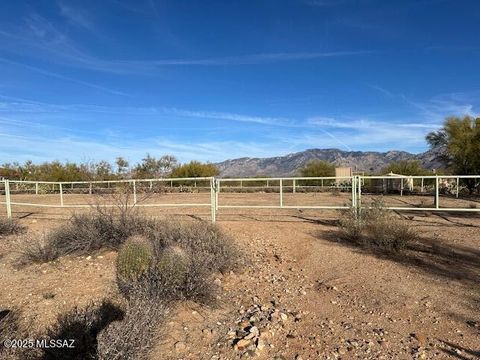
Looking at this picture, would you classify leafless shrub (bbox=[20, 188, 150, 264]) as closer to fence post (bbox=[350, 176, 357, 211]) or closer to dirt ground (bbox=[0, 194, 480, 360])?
dirt ground (bbox=[0, 194, 480, 360])

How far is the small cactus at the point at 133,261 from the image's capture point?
6.50m

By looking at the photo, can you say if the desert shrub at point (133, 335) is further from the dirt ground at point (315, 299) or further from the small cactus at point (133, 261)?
the small cactus at point (133, 261)

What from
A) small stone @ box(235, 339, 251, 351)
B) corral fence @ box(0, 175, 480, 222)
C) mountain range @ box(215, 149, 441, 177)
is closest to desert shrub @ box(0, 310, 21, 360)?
small stone @ box(235, 339, 251, 351)

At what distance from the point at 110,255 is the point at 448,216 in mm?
11347

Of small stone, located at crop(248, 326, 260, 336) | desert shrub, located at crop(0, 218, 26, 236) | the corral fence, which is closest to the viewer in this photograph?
small stone, located at crop(248, 326, 260, 336)

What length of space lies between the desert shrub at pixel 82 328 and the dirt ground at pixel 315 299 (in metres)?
0.33

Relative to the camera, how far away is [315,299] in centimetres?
661

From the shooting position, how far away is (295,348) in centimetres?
497

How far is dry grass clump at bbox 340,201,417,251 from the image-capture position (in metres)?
9.47

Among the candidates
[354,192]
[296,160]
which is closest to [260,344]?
[354,192]

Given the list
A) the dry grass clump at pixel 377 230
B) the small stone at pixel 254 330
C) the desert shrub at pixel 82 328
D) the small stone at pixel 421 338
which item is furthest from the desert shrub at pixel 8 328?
the dry grass clump at pixel 377 230

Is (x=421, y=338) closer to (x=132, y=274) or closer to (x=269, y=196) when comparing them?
(x=132, y=274)

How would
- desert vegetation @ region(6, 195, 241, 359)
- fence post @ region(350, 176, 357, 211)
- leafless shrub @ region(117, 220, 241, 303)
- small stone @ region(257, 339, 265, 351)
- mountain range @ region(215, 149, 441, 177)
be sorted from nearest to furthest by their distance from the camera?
desert vegetation @ region(6, 195, 241, 359)
small stone @ region(257, 339, 265, 351)
leafless shrub @ region(117, 220, 241, 303)
fence post @ region(350, 176, 357, 211)
mountain range @ region(215, 149, 441, 177)

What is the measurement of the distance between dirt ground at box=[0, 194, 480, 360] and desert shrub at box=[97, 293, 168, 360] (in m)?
0.20
